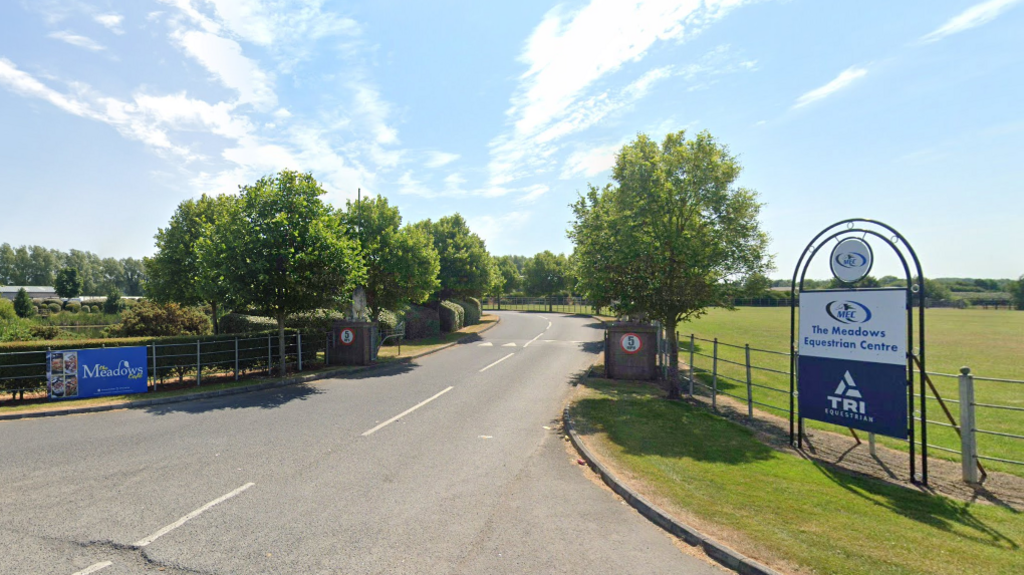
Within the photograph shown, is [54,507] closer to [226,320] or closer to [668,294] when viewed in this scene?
[668,294]

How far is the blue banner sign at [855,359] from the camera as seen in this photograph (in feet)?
23.6

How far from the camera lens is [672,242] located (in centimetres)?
1173

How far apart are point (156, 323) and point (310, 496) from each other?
2496 centimetres

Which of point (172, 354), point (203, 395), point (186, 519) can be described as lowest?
point (203, 395)

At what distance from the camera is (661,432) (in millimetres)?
9164

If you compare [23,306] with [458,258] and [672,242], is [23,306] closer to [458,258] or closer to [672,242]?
[458,258]

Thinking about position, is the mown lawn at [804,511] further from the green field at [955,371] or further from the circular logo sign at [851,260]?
the circular logo sign at [851,260]

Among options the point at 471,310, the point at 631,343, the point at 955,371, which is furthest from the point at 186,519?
the point at 471,310

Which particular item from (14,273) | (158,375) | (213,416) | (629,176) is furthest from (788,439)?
(14,273)

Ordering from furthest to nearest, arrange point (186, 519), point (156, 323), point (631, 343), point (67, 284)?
point (67, 284) < point (156, 323) < point (631, 343) < point (186, 519)

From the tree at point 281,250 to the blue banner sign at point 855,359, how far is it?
14284 millimetres

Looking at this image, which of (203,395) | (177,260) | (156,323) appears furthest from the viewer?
(177,260)

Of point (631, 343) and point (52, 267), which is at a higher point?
point (52, 267)

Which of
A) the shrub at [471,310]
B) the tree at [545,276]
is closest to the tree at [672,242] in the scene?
the shrub at [471,310]
